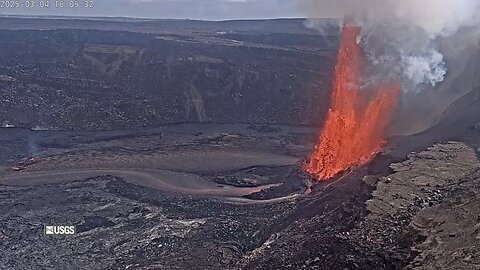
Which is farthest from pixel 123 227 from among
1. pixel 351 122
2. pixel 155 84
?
pixel 155 84

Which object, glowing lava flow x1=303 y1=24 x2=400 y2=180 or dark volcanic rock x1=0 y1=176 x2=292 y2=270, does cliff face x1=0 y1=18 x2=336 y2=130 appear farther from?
dark volcanic rock x1=0 y1=176 x2=292 y2=270

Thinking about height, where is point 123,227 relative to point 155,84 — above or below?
below

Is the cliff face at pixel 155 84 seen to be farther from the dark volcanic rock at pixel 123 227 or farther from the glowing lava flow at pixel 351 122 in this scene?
the dark volcanic rock at pixel 123 227

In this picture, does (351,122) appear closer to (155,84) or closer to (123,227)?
(123,227)

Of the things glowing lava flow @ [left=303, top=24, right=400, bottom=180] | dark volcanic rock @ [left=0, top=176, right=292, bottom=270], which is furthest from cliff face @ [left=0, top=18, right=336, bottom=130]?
dark volcanic rock @ [left=0, top=176, right=292, bottom=270]

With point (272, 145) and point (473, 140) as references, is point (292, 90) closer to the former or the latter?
point (272, 145)
